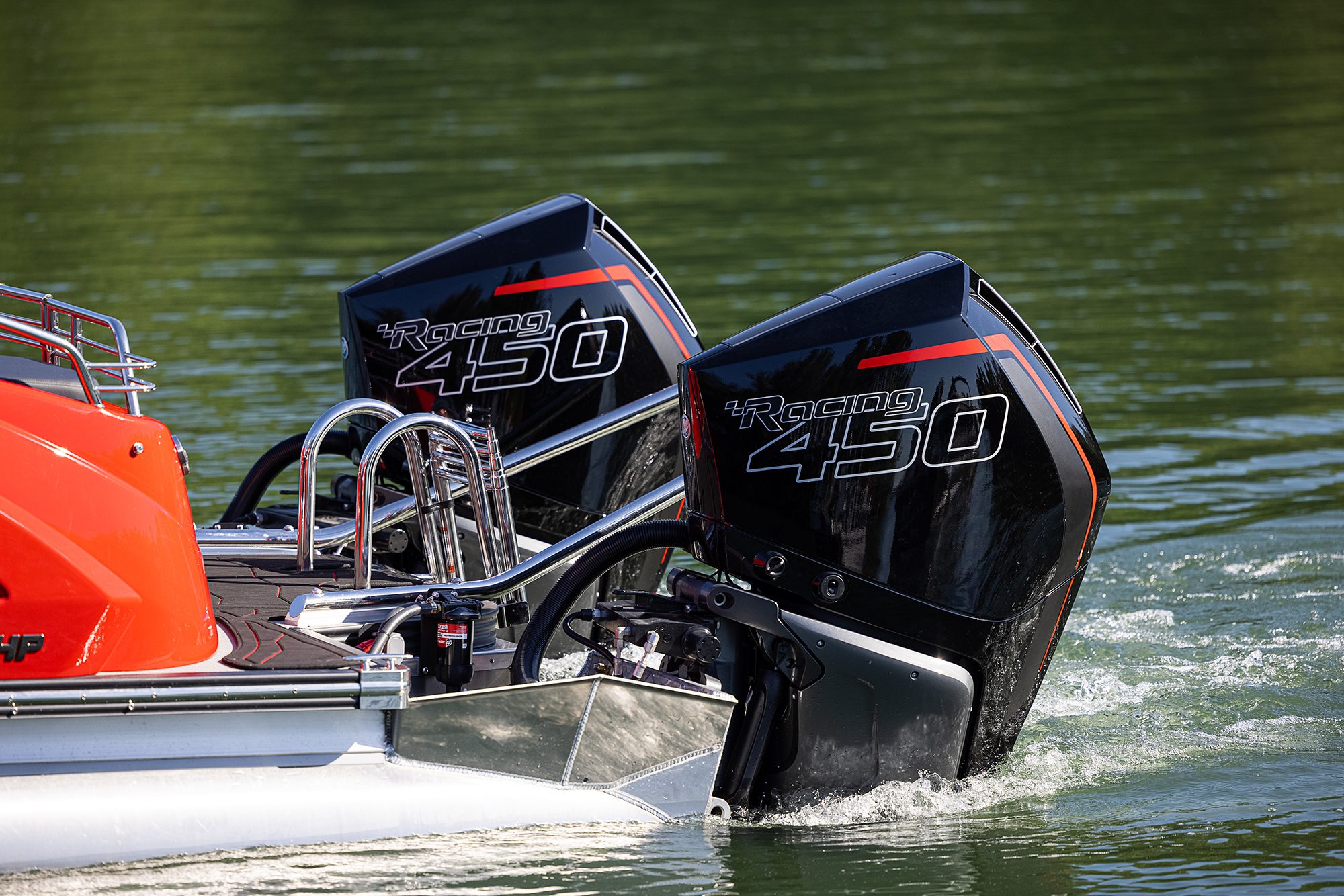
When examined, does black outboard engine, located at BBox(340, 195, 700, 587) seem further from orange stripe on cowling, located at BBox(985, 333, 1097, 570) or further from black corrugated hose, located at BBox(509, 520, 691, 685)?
orange stripe on cowling, located at BBox(985, 333, 1097, 570)

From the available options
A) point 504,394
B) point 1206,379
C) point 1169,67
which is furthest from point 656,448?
point 1169,67

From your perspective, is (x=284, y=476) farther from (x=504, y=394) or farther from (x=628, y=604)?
(x=628, y=604)

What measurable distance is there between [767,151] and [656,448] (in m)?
12.3

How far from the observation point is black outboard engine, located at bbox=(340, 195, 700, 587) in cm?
521

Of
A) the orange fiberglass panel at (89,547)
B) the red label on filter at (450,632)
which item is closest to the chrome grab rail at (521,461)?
the red label on filter at (450,632)

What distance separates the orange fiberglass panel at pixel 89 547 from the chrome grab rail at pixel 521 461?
1.11 metres

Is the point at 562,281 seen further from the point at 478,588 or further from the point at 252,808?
the point at 252,808

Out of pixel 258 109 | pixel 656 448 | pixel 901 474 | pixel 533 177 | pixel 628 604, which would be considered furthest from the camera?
pixel 258 109

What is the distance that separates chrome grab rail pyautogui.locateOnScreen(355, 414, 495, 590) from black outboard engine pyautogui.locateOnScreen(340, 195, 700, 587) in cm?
61

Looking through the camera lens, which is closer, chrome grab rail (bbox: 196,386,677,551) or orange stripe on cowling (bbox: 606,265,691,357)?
chrome grab rail (bbox: 196,386,677,551)

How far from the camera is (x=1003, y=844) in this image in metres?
4.04

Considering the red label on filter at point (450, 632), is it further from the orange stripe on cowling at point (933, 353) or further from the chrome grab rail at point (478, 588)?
the orange stripe on cowling at point (933, 353)

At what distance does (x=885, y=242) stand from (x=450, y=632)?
Result: 365 inches

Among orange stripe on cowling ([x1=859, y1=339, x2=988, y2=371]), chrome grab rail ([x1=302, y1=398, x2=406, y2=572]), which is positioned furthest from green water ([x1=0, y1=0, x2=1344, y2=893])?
chrome grab rail ([x1=302, y1=398, x2=406, y2=572])
